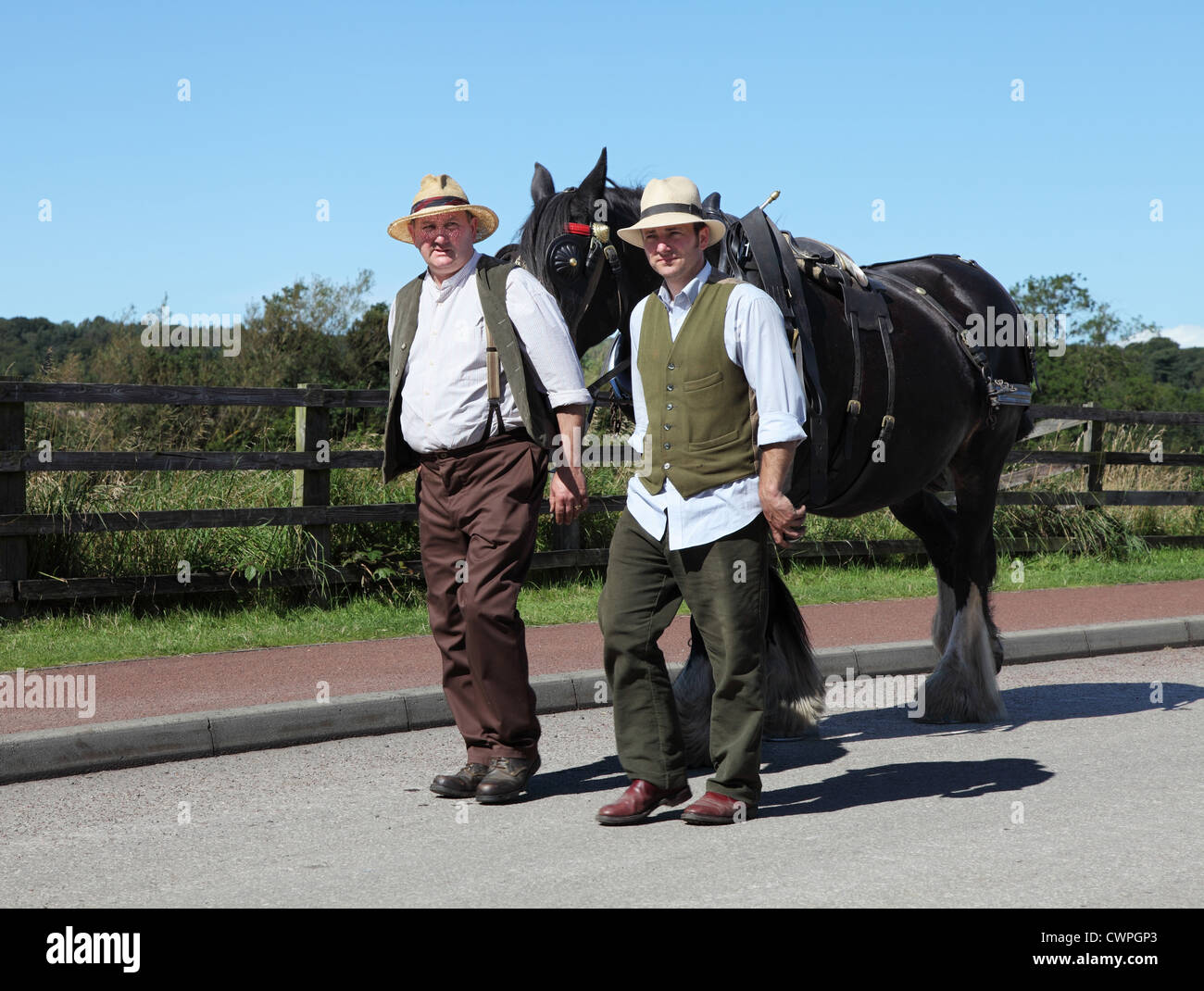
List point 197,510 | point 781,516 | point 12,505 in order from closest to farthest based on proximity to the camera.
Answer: point 781,516
point 12,505
point 197,510

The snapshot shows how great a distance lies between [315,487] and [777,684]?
4.65 meters

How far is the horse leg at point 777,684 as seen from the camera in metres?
5.35

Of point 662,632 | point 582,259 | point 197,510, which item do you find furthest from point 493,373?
point 197,510

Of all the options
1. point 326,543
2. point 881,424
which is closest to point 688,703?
point 881,424

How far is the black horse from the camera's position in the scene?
5.37 meters

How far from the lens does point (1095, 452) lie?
13773 millimetres

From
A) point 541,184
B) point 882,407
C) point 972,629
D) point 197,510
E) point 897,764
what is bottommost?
point 897,764

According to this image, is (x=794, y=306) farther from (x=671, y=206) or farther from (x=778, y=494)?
(x=778, y=494)

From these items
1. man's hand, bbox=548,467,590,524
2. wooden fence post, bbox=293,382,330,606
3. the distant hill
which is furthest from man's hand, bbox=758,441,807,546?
the distant hill

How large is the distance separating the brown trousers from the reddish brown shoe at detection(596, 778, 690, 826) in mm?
565

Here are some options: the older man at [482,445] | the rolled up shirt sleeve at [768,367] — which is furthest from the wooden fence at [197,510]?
the rolled up shirt sleeve at [768,367]

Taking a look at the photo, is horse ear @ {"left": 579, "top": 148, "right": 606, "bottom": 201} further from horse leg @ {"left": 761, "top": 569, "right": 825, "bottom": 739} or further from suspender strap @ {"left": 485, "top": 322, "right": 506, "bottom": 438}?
horse leg @ {"left": 761, "top": 569, "right": 825, "bottom": 739}

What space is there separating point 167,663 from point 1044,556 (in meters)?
8.83

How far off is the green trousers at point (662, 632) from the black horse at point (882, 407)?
2.04 ft
